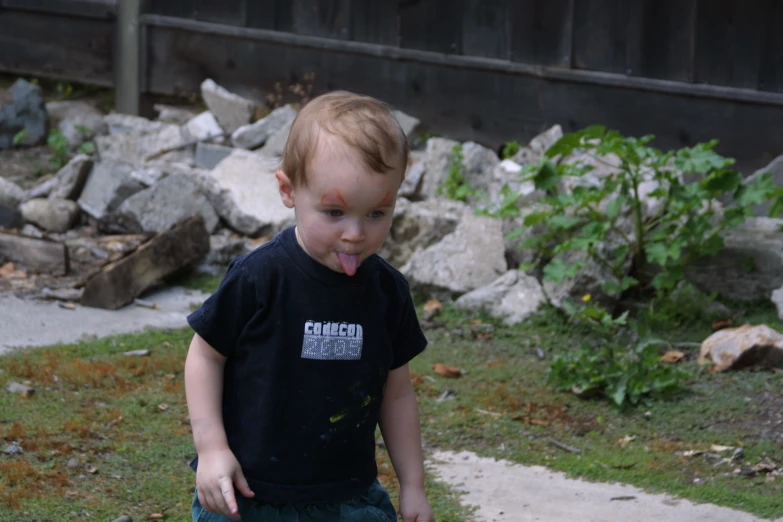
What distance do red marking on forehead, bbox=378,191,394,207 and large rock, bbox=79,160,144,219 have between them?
16.8 ft

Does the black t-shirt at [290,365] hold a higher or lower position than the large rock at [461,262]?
higher

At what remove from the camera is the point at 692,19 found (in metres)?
6.67

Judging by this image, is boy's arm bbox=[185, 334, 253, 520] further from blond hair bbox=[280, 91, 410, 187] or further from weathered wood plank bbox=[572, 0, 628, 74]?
weathered wood plank bbox=[572, 0, 628, 74]

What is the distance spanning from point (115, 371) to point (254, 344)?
2.49 metres

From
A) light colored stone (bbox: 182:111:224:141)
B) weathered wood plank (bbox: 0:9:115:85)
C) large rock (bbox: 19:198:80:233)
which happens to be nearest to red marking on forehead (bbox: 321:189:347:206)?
large rock (bbox: 19:198:80:233)

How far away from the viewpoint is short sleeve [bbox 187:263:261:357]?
6.68 feet

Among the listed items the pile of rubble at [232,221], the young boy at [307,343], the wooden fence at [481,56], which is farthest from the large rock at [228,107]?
the young boy at [307,343]

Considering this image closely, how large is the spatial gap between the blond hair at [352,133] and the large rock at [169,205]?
458 cm

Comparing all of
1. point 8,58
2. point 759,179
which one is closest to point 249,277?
point 759,179

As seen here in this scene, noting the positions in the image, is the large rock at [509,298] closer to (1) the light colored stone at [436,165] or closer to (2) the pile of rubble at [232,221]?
(2) the pile of rubble at [232,221]

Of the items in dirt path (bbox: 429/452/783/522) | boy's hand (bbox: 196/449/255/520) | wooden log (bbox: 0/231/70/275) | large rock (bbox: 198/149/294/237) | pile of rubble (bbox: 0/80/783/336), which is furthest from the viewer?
large rock (bbox: 198/149/294/237)

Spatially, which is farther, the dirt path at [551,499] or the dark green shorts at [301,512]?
the dirt path at [551,499]

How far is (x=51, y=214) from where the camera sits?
6.82m

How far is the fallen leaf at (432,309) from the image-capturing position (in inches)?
215
